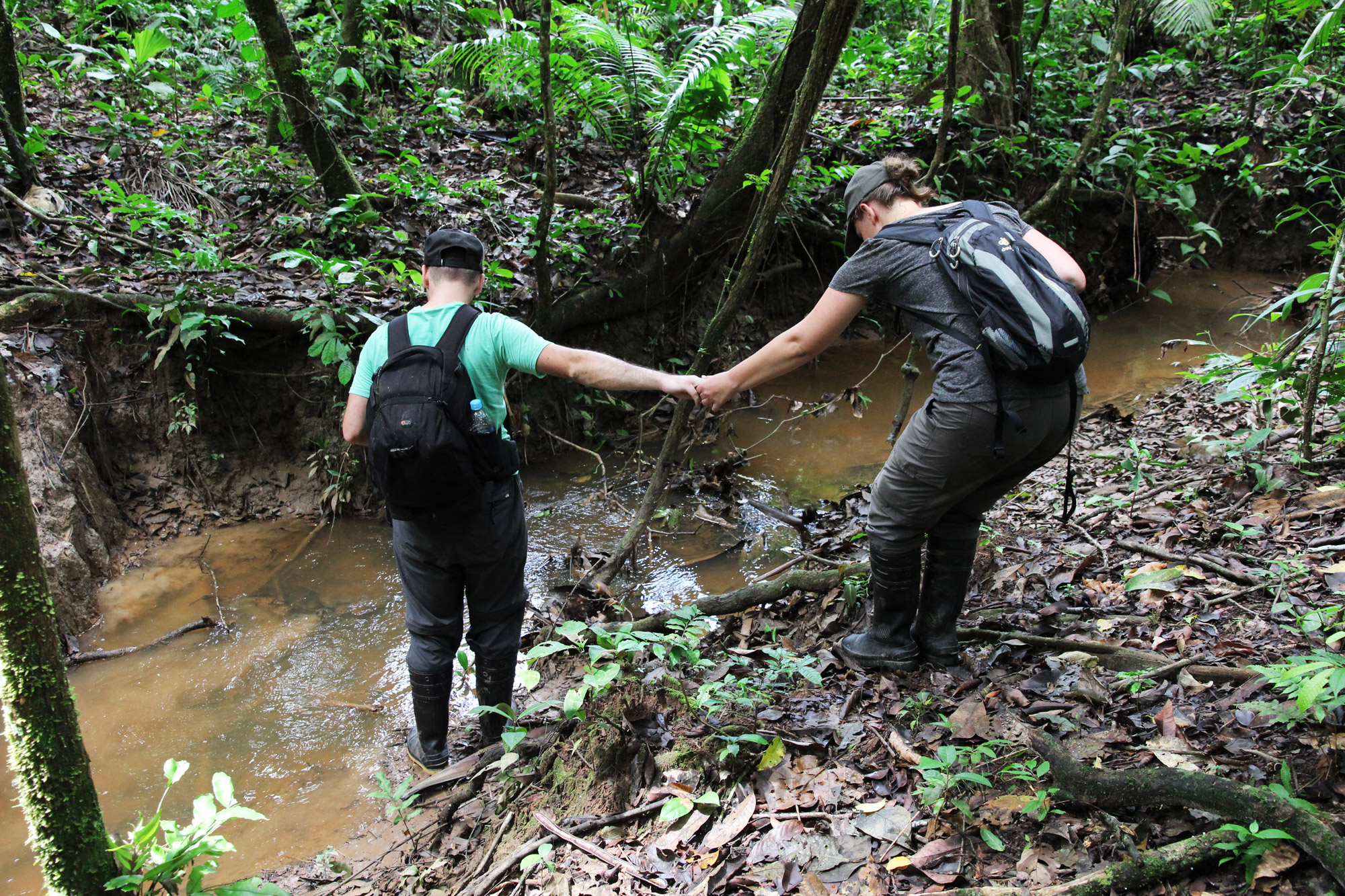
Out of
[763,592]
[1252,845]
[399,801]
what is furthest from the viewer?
[763,592]

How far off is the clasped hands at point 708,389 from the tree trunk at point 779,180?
0.38 feet

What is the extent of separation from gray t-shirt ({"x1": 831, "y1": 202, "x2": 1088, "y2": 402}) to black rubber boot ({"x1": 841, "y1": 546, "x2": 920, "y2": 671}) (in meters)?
0.73

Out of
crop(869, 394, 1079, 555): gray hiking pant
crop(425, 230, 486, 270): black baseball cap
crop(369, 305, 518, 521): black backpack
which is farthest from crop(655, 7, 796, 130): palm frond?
crop(869, 394, 1079, 555): gray hiking pant

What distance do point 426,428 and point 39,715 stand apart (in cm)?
140

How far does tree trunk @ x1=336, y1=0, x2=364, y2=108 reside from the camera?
7855 millimetres

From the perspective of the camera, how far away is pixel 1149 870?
1.84m

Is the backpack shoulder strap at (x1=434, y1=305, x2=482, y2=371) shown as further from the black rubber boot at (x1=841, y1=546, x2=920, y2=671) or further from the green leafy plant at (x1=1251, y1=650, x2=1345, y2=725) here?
the green leafy plant at (x1=1251, y1=650, x2=1345, y2=725)

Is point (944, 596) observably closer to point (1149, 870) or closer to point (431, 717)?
point (1149, 870)

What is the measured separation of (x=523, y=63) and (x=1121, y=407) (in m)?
6.12

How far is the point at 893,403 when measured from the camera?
7695 mm

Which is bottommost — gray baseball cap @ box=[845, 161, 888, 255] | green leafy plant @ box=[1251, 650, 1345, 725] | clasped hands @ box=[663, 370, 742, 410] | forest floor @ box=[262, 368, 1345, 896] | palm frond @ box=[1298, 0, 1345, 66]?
forest floor @ box=[262, 368, 1345, 896]

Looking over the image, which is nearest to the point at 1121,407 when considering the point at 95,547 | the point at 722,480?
the point at 722,480

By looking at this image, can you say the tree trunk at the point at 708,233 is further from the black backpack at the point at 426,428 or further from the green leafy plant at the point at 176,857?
the green leafy plant at the point at 176,857

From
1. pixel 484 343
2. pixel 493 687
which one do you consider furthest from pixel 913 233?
pixel 493 687
